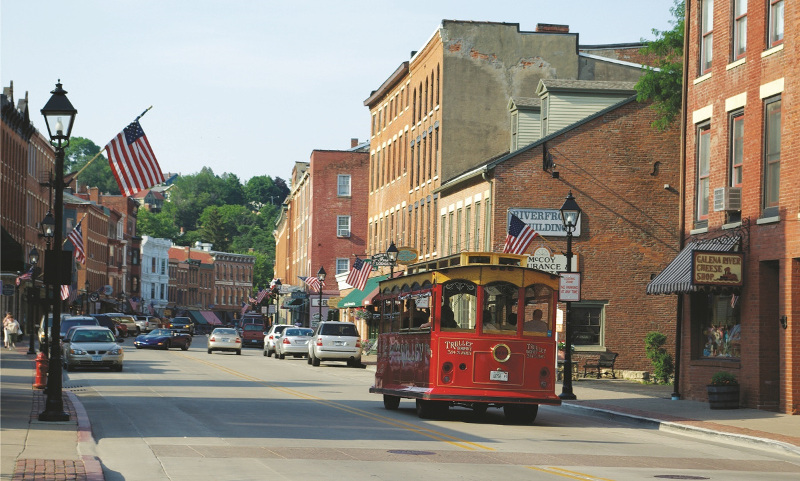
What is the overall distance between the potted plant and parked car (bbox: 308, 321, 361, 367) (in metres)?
23.8

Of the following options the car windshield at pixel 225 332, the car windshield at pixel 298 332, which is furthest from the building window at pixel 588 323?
the car windshield at pixel 225 332

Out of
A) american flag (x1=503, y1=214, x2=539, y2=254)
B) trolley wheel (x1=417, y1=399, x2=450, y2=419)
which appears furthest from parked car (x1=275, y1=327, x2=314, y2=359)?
trolley wheel (x1=417, y1=399, x2=450, y2=419)

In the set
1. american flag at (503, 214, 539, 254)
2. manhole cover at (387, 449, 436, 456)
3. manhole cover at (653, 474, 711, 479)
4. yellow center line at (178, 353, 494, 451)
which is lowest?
yellow center line at (178, 353, 494, 451)

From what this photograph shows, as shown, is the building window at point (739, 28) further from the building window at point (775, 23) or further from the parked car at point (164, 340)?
the parked car at point (164, 340)

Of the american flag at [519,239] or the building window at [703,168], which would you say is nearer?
the building window at [703,168]

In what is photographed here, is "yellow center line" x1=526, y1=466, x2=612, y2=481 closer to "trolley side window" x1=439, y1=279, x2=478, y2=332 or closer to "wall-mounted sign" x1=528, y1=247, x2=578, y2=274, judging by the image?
"trolley side window" x1=439, y1=279, x2=478, y2=332

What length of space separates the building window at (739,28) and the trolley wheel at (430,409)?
11014 millimetres

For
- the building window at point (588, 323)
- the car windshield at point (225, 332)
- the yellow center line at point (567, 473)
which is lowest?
the yellow center line at point (567, 473)

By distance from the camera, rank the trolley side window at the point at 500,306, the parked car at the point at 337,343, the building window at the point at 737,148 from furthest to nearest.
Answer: the parked car at the point at 337,343 → the building window at the point at 737,148 → the trolley side window at the point at 500,306

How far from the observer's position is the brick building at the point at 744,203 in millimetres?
25766

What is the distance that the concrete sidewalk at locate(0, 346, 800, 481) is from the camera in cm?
1420

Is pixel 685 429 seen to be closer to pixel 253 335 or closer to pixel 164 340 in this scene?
pixel 164 340

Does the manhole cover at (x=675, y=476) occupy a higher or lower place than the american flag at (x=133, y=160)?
lower

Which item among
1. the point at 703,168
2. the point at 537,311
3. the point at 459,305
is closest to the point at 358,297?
the point at 703,168
